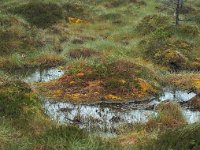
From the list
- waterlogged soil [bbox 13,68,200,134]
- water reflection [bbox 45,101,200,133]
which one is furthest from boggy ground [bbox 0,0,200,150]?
water reflection [bbox 45,101,200,133]

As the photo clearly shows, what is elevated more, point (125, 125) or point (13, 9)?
point (125, 125)

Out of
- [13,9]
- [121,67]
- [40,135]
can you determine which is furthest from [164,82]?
[13,9]

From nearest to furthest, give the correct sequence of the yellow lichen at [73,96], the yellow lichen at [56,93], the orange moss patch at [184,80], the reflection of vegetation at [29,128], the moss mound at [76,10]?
the reflection of vegetation at [29,128] < the yellow lichen at [73,96] < the yellow lichen at [56,93] < the orange moss patch at [184,80] < the moss mound at [76,10]

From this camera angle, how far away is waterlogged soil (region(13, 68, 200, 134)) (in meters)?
13.7

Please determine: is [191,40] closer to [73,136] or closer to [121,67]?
[121,67]

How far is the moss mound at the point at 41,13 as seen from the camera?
30.3 meters

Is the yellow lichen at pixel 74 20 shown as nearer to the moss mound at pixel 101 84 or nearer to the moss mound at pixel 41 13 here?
the moss mound at pixel 41 13

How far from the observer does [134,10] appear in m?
38.1

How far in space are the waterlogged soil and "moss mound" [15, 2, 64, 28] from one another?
1480 cm

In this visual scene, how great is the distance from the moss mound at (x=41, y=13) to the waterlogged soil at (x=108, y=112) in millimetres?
14799

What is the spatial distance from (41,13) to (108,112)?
17689mm

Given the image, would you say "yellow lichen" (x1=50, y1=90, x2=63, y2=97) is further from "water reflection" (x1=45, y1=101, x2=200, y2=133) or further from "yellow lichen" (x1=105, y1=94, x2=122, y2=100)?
"yellow lichen" (x1=105, y1=94, x2=122, y2=100)

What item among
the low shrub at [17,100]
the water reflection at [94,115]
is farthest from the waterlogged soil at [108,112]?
the low shrub at [17,100]

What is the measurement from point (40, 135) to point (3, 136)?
891 mm
